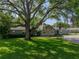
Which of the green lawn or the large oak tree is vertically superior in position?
the large oak tree

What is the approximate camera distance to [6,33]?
3456cm

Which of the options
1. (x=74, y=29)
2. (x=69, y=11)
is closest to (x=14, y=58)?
(x=69, y=11)

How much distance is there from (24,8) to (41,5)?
240cm

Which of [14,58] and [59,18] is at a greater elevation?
[59,18]

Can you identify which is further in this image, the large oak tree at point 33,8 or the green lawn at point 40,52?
the large oak tree at point 33,8

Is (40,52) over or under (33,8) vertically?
under

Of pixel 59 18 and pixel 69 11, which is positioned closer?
pixel 69 11

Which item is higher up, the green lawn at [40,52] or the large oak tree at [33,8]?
the large oak tree at [33,8]

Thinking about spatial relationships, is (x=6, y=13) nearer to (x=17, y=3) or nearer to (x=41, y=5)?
(x=17, y=3)

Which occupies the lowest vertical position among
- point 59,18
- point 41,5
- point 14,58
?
point 14,58

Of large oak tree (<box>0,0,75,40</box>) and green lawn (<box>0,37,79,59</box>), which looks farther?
large oak tree (<box>0,0,75,40</box>)

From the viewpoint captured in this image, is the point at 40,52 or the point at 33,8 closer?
the point at 40,52

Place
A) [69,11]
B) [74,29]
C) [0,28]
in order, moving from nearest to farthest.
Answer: [69,11] → [0,28] → [74,29]

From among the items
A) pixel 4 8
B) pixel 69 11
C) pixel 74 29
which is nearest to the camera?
pixel 69 11
